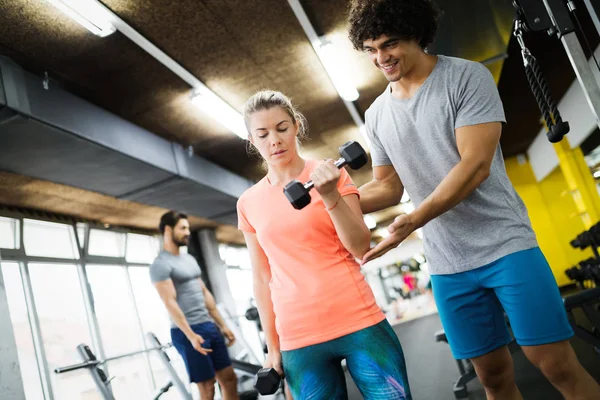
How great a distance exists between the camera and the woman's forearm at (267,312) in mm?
1516

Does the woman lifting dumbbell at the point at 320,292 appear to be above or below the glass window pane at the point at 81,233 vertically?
below

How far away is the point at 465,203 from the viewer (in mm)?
1520

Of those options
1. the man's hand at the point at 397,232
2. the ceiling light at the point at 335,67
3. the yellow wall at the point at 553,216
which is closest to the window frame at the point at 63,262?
the ceiling light at the point at 335,67

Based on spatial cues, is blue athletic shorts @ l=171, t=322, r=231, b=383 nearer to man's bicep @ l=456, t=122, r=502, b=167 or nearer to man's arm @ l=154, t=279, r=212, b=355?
man's arm @ l=154, t=279, r=212, b=355

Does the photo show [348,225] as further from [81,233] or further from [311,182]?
Answer: [81,233]

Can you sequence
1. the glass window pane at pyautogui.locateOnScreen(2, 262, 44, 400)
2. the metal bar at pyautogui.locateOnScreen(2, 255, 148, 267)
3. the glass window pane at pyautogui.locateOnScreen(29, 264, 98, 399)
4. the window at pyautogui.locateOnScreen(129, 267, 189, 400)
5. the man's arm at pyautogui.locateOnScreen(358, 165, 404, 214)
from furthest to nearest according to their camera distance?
the window at pyautogui.locateOnScreen(129, 267, 189, 400) → the glass window pane at pyautogui.locateOnScreen(29, 264, 98, 399) → the metal bar at pyautogui.locateOnScreen(2, 255, 148, 267) → the glass window pane at pyautogui.locateOnScreen(2, 262, 44, 400) → the man's arm at pyautogui.locateOnScreen(358, 165, 404, 214)

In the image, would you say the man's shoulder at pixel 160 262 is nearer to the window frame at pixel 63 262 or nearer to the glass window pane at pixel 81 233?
the window frame at pixel 63 262

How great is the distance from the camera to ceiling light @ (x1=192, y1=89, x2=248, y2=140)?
501cm

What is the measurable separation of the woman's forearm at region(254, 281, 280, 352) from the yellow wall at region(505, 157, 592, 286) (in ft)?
34.0

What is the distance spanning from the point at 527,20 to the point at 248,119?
3.23 feet

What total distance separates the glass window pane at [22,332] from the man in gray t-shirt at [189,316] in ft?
10.3

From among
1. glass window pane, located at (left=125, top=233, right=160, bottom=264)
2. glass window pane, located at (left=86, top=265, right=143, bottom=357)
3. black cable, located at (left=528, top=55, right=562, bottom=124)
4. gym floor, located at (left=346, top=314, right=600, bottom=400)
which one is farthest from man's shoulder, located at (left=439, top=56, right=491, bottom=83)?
glass window pane, located at (left=125, top=233, right=160, bottom=264)

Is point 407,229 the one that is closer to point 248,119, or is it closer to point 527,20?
point 248,119

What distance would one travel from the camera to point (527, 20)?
173 cm
